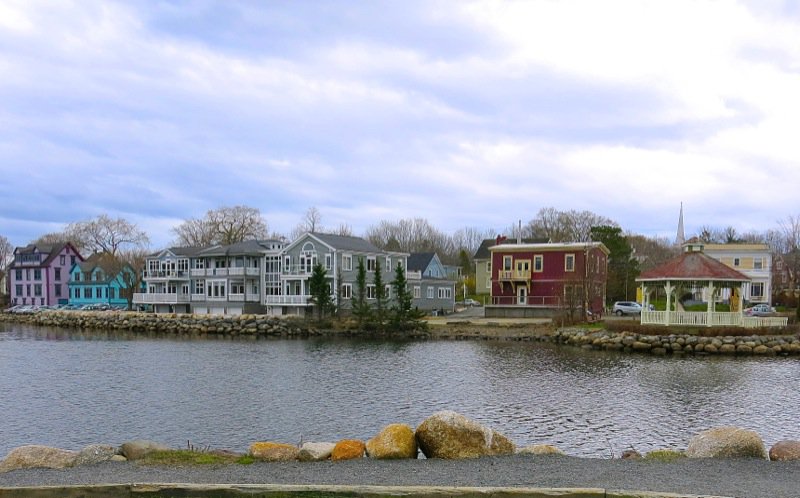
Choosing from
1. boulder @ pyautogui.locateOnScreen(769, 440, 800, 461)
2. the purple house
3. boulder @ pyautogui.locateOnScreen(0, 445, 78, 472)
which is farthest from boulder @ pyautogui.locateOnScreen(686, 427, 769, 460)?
the purple house

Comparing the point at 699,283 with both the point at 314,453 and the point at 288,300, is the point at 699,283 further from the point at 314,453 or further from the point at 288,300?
the point at 314,453

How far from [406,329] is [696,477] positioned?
42.7 meters

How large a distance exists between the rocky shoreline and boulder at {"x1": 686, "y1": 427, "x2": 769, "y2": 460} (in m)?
29.4

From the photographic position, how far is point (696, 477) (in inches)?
376

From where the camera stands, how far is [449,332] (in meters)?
50.2

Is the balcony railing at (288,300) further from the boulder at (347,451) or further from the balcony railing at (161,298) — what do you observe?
the boulder at (347,451)

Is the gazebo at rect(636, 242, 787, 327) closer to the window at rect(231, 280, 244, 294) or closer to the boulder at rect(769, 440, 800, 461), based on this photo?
the boulder at rect(769, 440, 800, 461)

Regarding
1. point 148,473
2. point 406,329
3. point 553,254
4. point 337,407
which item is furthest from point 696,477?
point 553,254

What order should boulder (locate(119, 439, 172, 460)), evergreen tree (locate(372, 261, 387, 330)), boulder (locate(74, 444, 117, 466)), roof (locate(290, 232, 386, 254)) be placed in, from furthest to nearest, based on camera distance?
roof (locate(290, 232, 386, 254)), evergreen tree (locate(372, 261, 387, 330)), boulder (locate(119, 439, 172, 460)), boulder (locate(74, 444, 117, 466))

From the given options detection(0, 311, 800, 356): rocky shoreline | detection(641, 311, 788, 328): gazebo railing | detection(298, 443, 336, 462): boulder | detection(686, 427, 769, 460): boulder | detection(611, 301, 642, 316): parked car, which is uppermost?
detection(686, 427, 769, 460): boulder

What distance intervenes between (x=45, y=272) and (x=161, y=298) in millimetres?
32285

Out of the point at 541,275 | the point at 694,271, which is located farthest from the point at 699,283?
the point at 541,275

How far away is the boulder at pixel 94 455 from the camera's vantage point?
35.7 feet

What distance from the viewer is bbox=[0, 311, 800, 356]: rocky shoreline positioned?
38.4 metres
